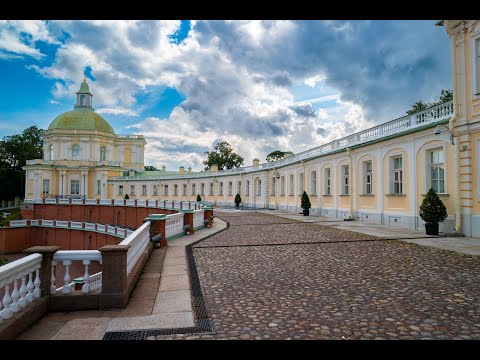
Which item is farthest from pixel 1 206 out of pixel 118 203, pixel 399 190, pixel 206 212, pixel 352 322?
pixel 352 322

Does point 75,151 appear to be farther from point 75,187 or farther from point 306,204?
point 306,204

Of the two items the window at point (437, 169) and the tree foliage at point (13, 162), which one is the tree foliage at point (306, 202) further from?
the tree foliage at point (13, 162)

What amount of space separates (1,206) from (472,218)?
64.3m

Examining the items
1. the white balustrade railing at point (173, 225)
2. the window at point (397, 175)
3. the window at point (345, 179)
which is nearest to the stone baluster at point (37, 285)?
→ the white balustrade railing at point (173, 225)

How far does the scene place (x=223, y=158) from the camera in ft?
207

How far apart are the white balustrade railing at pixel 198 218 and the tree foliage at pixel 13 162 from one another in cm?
5485

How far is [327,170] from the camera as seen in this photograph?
77.6 feet

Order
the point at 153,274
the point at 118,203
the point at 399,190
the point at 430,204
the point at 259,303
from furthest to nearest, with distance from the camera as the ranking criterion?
the point at 118,203 → the point at 399,190 → the point at 430,204 → the point at 153,274 → the point at 259,303

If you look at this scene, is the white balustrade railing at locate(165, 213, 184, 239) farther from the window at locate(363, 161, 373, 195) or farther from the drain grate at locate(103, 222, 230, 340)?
the window at locate(363, 161, 373, 195)

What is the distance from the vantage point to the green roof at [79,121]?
203 feet

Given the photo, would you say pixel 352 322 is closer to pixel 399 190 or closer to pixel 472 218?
pixel 472 218

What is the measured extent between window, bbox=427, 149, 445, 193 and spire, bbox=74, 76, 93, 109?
66.0m

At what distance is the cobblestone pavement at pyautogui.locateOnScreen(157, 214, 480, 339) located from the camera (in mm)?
3844
